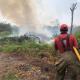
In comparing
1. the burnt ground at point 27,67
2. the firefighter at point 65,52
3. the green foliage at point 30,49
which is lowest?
the burnt ground at point 27,67

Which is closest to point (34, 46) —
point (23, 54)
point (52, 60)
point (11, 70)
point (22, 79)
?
point (23, 54)

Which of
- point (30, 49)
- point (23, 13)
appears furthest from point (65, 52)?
point (23, 13)

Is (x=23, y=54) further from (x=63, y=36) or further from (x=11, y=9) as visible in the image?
(x=11, y=9)

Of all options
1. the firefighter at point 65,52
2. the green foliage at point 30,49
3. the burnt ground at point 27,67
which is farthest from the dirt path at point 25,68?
the firefighter at point 65,52

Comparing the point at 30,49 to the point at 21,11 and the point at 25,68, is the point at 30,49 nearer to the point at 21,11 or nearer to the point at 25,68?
the point at 25,68

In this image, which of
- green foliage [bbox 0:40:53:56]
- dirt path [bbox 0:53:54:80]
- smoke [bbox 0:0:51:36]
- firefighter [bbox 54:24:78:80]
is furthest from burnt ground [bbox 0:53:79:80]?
smoke [bbox 0:0:51:36]

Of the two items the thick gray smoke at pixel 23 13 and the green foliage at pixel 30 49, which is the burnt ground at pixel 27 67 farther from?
the thick gray smoke at pixel 23 13

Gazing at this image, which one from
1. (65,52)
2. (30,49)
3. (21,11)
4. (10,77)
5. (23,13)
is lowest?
(10,77)

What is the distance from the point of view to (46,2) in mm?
35312

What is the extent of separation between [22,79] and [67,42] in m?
2.49

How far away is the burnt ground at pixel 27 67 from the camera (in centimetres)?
1074

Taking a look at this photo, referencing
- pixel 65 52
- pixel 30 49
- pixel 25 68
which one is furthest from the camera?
pixel 30 49

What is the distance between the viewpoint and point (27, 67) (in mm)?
11898

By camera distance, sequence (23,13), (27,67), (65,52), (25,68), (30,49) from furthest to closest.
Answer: (23,13) → (30,49) → (27,67) → (25,68) → (65,52)
